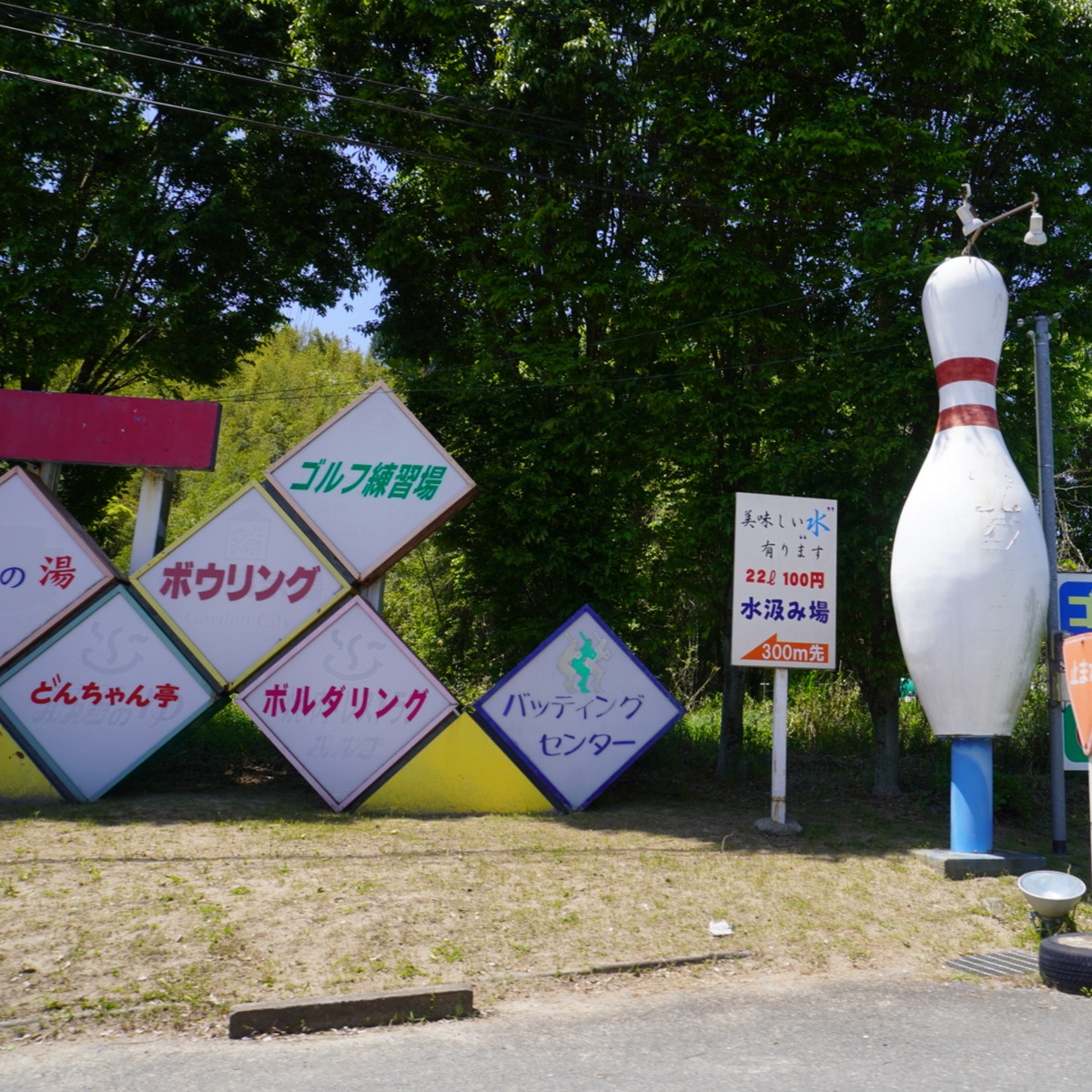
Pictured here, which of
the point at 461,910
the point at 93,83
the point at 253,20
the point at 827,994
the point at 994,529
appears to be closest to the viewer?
the point at 827,994

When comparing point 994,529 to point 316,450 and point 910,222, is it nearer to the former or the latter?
point 910,222

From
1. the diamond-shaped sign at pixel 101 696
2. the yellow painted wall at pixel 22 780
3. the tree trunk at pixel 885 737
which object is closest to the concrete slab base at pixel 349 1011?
the diamond-shaped sign at pixel 101 696

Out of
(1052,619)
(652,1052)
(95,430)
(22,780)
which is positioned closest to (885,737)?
(1052,619)

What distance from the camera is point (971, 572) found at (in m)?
7.98

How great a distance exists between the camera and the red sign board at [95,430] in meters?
10.3

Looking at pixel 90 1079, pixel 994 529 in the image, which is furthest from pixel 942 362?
pixel 90 1079

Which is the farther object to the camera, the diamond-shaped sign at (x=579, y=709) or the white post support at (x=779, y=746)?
the diamond-shaped sign at (x=579, y=709)

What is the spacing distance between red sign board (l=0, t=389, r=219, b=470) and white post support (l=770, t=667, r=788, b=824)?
21.0 feet

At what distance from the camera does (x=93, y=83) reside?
12.6m

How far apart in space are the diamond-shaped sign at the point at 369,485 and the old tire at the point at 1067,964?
21.9ft

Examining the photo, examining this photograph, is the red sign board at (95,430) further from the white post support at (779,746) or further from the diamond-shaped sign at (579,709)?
the white post support at (779,746)

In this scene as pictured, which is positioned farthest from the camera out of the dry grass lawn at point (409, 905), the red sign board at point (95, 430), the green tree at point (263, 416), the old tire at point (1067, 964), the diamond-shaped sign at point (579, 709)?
the green tree at point (263, 416)

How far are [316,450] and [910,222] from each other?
7363mm

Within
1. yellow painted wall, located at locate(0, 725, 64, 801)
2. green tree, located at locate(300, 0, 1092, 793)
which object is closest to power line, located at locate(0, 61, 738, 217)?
green tree, located at locate(300, 0, 1092, 793)
